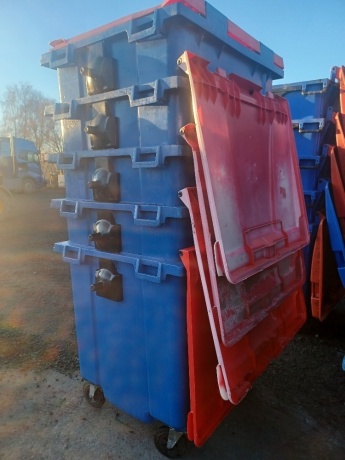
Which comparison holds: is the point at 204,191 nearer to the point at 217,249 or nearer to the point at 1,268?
the point at 217,249

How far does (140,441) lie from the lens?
208 centimetres

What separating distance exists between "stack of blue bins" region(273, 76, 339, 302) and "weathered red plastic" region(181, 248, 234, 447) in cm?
195

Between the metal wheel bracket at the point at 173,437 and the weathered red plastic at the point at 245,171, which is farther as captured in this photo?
the metal wheel bracket at the point at 173,437

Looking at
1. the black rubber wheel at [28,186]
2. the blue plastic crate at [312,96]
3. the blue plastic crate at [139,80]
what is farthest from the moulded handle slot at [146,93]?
the black rubber wheel at [28,186]

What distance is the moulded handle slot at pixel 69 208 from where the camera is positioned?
2.10 m

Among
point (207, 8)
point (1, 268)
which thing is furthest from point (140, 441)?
point (1, 268)

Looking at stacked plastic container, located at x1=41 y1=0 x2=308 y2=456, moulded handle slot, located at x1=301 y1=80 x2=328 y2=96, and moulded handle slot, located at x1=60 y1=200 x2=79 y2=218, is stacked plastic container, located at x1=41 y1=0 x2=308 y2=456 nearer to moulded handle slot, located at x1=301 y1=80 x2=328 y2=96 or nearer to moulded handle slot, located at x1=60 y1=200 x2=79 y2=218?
moulded handle slot, located at x1=60 y1=200 x2=79 y2=218

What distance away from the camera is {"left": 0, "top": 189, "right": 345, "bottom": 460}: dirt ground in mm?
2029

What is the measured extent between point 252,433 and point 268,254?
1.17 meters

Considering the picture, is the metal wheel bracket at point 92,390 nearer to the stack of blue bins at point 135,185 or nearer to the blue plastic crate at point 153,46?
the stack of blue bins at point 135,185

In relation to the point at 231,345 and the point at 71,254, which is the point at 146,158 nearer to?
the point at 71,254

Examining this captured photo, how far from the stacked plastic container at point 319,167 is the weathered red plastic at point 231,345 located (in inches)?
42.3

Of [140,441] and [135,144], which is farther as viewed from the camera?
[140,441]

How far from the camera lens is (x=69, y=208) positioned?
2.18 metres
